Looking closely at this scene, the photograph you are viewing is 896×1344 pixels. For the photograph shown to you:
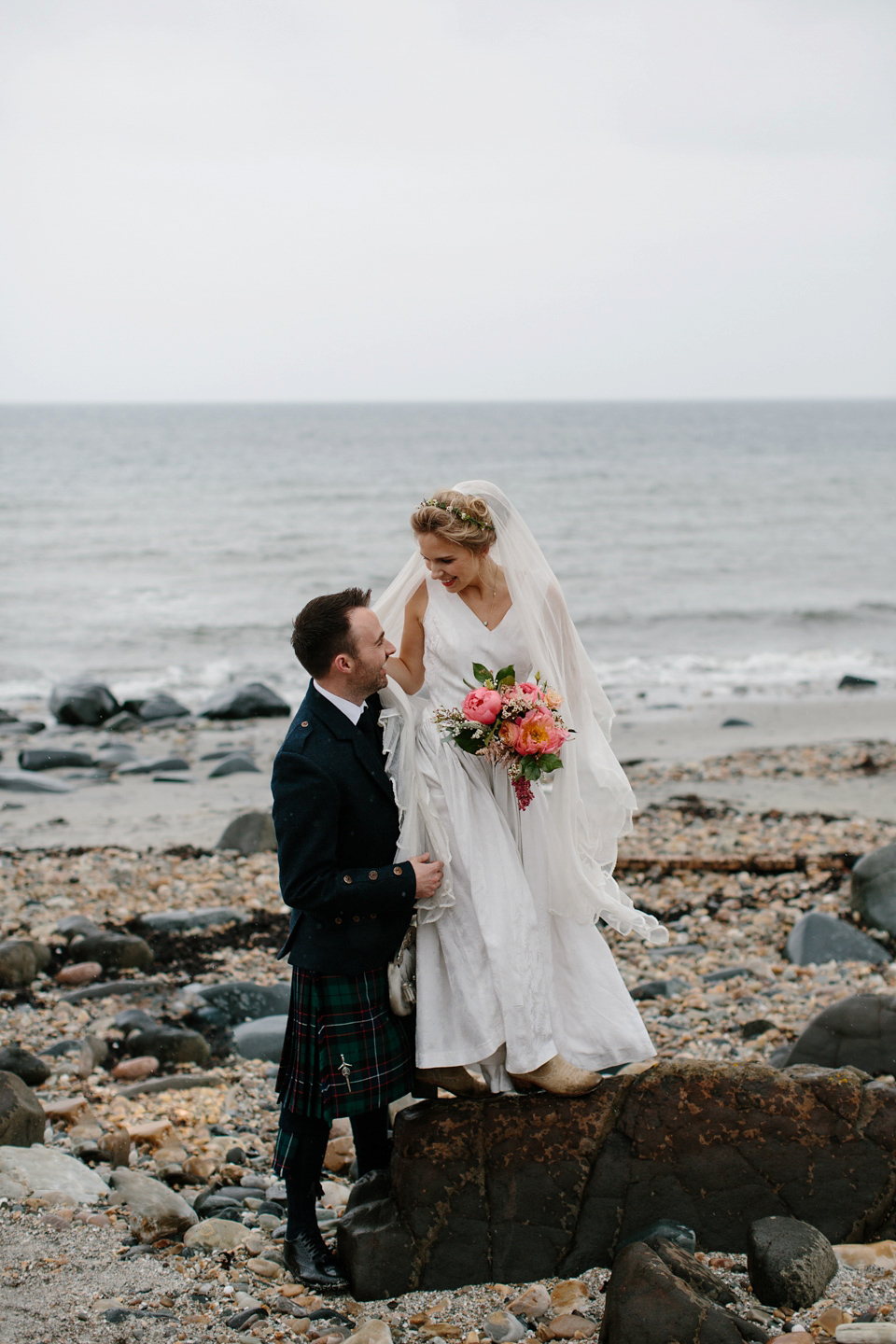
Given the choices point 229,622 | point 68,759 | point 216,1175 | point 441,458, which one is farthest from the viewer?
point 441,458

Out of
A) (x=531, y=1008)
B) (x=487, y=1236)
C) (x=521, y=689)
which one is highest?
(x=521, y=689)

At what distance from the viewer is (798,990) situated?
654 centimetres

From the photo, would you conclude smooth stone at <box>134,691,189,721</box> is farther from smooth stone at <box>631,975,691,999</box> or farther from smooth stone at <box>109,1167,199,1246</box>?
smooth stone at <box>109,1167,199,1246</box>

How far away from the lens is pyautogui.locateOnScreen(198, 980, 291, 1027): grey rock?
21.3 ft

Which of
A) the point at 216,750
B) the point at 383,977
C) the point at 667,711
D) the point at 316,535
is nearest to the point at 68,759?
the point at 216,750

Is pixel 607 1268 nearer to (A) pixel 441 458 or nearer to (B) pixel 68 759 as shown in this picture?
(B) pixel 68 759

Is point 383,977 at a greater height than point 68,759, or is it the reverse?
point 383,977

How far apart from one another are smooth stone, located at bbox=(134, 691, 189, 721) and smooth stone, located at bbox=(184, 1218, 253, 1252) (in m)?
12.9

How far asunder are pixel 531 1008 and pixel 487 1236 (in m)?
0.81

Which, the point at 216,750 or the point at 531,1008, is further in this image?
the point at 216,750

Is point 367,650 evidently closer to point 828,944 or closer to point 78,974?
point 78,974

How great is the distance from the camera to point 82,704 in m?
16.7

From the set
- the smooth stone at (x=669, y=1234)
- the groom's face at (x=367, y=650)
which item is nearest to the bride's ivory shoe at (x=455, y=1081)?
the smooth stone at (x=669, y=1234)

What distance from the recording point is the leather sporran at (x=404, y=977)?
12.9ft
